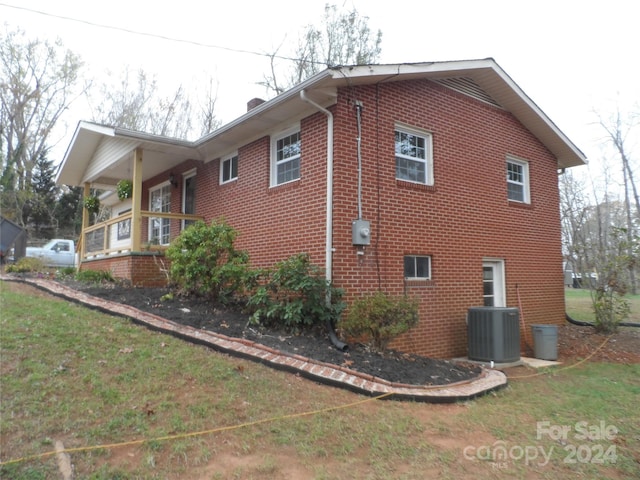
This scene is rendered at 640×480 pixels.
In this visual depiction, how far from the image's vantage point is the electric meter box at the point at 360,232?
7.11 metres

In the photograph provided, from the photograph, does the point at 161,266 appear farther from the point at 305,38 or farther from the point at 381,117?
the point at 305,38

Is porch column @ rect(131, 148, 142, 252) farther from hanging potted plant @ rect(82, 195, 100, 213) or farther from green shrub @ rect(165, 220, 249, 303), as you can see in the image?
hanging potted plant @ rect(82, 195, 100, 213)

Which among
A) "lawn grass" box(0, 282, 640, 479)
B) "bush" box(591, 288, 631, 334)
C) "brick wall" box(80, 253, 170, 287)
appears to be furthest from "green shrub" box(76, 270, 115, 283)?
"bush" box(591, 288, 631, 334)

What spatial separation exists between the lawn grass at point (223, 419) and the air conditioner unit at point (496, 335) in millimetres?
1661

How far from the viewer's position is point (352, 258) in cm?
717

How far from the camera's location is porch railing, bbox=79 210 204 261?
34.6 ft

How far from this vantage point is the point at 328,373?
17.3ft

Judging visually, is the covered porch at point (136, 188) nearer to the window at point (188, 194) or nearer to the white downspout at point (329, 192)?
the window at point (188, 194)

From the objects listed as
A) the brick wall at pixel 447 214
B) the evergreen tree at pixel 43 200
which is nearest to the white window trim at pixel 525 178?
the brick wall at pixel 447 214

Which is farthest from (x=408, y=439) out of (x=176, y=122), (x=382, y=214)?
(x=176, y=122)

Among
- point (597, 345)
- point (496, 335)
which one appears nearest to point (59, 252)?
point (496, 335)

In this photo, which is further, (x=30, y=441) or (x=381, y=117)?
(x=381, y=117)

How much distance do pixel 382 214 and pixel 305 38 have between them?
1531 centimetres

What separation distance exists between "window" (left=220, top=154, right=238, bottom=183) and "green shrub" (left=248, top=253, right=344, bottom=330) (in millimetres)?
3764
